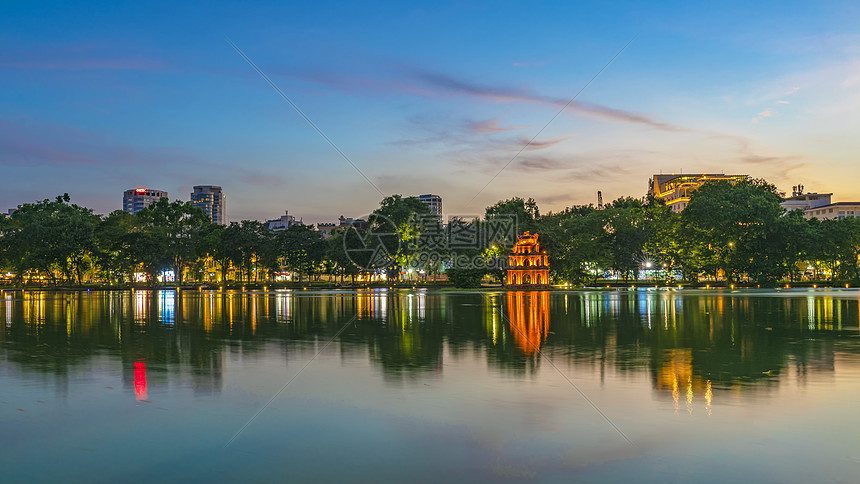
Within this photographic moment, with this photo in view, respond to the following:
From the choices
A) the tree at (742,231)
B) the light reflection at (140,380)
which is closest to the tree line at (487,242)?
the tree at (742,231)

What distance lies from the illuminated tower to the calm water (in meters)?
69.2

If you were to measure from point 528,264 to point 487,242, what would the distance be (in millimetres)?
7614

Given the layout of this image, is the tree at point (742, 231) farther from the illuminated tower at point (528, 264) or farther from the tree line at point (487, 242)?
the illuminated tower at point (528, 264)

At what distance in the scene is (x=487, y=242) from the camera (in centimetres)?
9538

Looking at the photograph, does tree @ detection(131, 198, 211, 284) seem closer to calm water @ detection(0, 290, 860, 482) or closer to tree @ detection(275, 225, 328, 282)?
tree @ detection(275, 225, 328, 282)

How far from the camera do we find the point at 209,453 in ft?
26.8

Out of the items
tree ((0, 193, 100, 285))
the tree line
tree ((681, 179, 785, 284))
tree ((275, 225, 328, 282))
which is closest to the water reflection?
tree ((681, 179, 785, 284))

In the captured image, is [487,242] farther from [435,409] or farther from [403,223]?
[435,409]

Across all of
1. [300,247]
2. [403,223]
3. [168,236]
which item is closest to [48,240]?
[168,236]

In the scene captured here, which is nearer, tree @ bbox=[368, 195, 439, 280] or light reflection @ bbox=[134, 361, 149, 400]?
light reflection @ bbox=[134, 361, 149, 400]

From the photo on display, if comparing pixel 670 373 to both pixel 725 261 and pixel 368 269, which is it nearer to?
pixel 725 261

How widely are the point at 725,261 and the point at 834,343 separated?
240ft

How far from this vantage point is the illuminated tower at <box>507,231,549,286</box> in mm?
90188

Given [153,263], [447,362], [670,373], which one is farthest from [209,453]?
[153,263]
